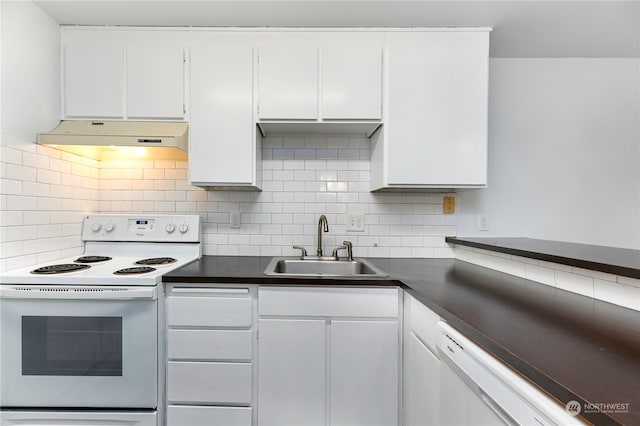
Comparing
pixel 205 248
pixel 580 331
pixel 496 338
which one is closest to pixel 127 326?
pixel 205 248

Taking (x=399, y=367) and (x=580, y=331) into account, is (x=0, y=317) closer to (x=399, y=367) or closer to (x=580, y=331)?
(x=399, y=367)

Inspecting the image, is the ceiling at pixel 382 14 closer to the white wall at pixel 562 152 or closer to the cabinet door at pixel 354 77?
the cabinet door at pixel 354 77

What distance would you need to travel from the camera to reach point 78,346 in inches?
53.9

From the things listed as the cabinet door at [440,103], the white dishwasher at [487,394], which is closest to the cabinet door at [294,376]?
the white dishwasher at [487,394]

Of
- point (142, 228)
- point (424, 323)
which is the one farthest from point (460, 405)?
point (142, 228)

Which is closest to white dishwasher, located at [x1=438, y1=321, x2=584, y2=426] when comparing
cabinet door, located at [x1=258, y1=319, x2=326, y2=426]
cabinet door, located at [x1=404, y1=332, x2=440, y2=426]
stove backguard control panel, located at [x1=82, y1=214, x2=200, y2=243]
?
cabinet door, located at [x1=404, y1=332, x2=440, y2=426]

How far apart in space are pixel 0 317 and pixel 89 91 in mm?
1274

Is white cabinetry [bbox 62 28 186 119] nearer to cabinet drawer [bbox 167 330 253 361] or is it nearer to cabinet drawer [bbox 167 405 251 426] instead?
cabinet drawer [bbox 167 330 253 361]

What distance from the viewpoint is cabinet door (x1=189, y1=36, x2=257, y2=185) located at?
174 cm

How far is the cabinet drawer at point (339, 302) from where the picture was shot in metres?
1.43

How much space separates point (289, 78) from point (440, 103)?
36.1 inches

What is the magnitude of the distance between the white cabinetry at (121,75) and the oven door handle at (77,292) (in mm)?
1008

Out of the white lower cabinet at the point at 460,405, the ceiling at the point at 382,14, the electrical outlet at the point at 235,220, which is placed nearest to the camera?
the white lower cabinet at the point at 460,405

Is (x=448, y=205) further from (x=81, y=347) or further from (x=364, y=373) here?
(x=81, y=347)
